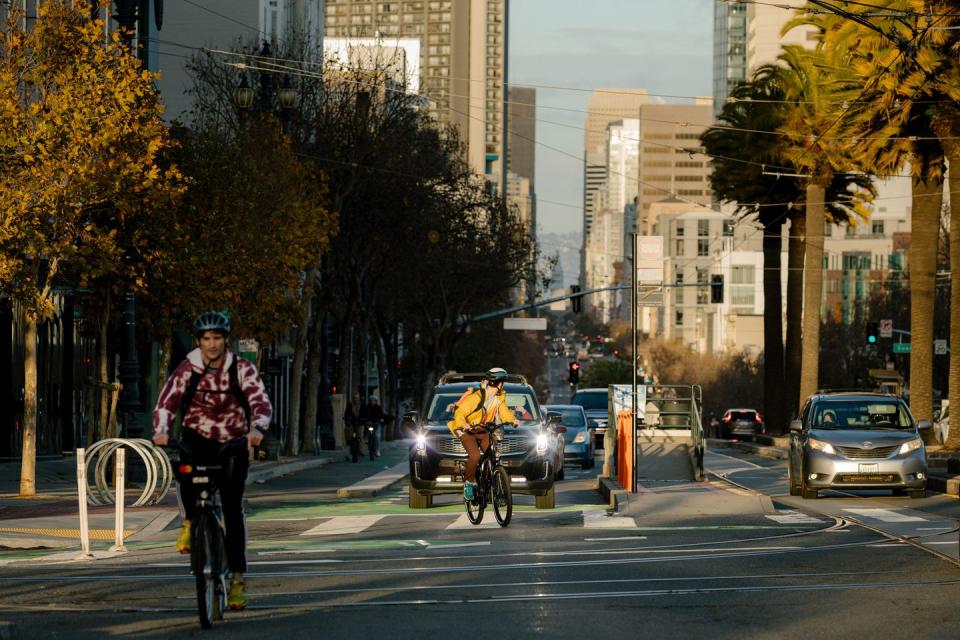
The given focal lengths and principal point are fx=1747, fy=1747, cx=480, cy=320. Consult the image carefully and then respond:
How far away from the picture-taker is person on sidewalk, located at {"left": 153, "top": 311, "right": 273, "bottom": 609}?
36.6ft

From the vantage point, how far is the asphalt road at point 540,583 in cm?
1077

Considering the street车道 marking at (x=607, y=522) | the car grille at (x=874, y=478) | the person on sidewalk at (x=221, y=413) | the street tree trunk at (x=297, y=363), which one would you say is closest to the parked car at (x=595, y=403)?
the street tree trunk at (x=297, y=363)

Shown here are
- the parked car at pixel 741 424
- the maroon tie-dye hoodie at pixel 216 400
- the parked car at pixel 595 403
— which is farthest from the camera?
the parked car at pixel 741 424

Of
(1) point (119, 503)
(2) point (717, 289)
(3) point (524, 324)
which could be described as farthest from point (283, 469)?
(3) point (524, 324)

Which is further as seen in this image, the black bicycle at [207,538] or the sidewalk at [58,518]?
the sidewalk at [58,518]

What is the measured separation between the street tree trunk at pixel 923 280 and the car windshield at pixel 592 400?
10.9 m

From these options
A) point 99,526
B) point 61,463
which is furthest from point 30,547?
point 61,463

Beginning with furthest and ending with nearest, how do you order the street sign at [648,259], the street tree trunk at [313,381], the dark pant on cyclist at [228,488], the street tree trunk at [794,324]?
1. the street tree trunk at [794,324]
2. the street tree trunk at [313,381]
3. the street sign at [648,259]
4. the dark pant on cyclist at [228,488]

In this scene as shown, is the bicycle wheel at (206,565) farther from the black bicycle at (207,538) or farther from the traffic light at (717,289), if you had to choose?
the traffic light at (717,289)

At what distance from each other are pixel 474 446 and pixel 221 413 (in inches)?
360

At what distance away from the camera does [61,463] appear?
39.0 meters

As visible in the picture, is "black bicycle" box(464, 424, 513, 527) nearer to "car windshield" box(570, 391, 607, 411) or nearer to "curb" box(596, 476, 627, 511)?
"curb" box(596, 476, 627, 511)

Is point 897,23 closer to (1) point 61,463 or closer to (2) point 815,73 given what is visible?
(2) point 815,73

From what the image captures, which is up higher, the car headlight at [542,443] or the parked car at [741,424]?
the car headlight at [542,443]
